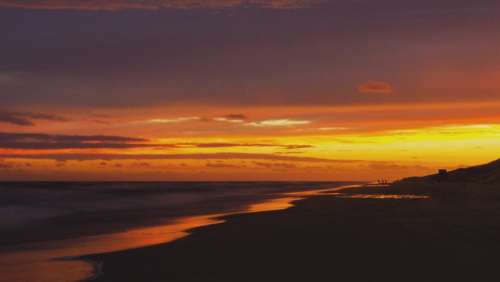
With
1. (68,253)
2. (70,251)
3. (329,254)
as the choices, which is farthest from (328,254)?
(70,251)

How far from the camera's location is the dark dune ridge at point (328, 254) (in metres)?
14.4

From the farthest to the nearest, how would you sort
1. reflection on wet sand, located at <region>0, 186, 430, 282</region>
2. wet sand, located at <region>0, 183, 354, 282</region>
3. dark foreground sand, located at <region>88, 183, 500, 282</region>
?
wet sand, located at <region>0, 183, 354, 282</region> < reflection on wet sand, located at <region>0, 186, 430, 282</region> < dark foreground sand, located at <region>88, 183, 500, 282</region>

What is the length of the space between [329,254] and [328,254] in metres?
0.03

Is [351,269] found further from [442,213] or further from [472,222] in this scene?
[442,213]

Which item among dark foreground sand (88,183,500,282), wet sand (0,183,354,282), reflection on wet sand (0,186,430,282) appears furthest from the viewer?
wet sand (0,183,354,282)

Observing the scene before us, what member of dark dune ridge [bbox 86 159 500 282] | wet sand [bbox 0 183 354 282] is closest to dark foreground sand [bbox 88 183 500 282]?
dark dune ridge [bbox 86 159 500 282]

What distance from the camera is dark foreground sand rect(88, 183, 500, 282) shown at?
14430 millimetres

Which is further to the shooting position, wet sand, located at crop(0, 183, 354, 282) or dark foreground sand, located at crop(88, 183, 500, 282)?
wet sand, located at crop(0, 183, 354, 282)

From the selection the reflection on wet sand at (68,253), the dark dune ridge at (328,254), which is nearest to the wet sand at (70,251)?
the reflection on wet sand at (68,253)

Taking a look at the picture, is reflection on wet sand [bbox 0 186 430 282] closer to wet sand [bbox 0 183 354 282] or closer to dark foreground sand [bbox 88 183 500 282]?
wet sand [bbox 0 183 354 282]

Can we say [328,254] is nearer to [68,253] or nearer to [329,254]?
[329,254]

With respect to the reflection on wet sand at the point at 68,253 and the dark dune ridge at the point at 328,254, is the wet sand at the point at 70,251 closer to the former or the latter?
the reflection on wet sand at the point at 68,253

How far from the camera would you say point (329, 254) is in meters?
17.8

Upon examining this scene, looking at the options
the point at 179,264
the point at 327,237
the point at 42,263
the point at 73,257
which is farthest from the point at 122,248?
the point at 327,237
